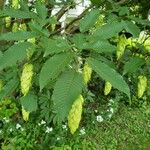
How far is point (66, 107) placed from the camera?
0.85 metres

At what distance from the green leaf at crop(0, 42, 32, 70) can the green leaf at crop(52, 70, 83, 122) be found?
160 mm

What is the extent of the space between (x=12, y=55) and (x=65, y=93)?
22 cm

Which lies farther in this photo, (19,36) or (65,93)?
(19,36)

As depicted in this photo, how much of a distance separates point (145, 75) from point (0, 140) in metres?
2.56

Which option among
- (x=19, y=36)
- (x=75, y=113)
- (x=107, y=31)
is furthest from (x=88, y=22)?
(x=75, y=113)

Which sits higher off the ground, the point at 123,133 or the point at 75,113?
the point at 75,113

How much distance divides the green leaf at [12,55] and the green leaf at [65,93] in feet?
0.52

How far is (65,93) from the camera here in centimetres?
87

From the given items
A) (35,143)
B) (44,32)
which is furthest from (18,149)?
(44,32)

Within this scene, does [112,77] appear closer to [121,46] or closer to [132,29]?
[132,29]

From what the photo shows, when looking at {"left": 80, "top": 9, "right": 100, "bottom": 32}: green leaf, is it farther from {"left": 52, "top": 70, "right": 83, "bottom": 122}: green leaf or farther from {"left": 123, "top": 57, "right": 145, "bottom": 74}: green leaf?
{"left": 52, "top": 70, "right": 83, "bottom": 122}: green leaf

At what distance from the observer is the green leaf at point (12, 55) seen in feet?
3.30

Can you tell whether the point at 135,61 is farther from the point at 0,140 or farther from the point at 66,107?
the point at 0,140

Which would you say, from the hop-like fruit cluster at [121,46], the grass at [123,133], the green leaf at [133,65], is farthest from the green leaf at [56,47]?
the grass at [123,133]
